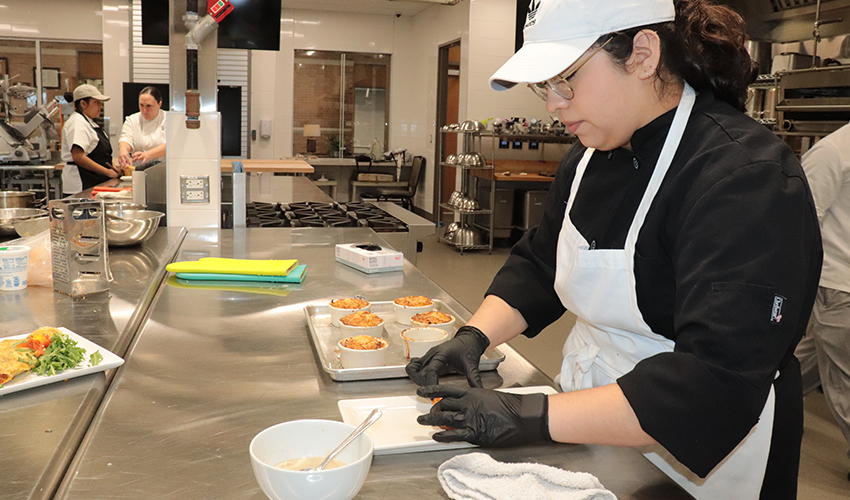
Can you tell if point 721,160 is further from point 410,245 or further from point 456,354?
point 410,245

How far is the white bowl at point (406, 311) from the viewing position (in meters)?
1.63

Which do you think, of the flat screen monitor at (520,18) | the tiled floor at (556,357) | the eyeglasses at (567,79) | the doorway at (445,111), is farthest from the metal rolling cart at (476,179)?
the eyeglasses at (567,79)

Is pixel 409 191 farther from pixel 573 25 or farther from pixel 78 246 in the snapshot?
pixel 573 25

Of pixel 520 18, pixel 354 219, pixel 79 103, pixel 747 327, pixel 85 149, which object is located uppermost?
pixel 520 18

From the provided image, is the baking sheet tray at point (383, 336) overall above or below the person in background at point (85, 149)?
below

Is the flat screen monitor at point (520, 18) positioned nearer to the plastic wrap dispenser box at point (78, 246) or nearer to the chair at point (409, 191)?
the chair at point (409, 191)

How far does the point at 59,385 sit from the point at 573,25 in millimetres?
1067

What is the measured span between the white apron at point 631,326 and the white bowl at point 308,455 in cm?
59

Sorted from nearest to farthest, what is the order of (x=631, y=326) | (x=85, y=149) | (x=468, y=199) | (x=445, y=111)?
(x=631, y=326)
(x=85, y=149)
(x=468, y=199)
(x=445, y=111)

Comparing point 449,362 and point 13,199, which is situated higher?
point 13,199

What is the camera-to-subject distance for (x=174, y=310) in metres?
1.72

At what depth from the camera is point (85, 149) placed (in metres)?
6.23

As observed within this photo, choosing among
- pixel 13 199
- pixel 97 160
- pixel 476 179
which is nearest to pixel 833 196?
pixel 13 199

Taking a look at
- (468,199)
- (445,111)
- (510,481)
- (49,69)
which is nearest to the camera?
(510,481)
